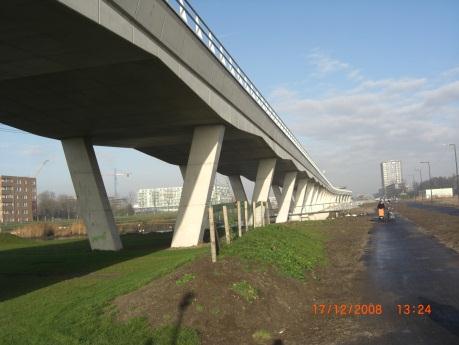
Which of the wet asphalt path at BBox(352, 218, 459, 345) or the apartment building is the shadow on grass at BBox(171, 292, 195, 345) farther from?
the apartment building

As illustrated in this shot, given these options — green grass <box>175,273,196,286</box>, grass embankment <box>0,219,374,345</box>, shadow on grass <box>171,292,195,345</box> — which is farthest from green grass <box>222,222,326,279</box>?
shadow on grass <box>171,292,195,345</box>

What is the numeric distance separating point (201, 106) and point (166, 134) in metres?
6.74

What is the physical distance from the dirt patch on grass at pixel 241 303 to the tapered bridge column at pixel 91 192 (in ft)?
50.7

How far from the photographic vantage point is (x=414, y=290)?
444 inches

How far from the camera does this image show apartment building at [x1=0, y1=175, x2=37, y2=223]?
420ft

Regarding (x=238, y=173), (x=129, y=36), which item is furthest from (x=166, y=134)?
(x=238, y=173)

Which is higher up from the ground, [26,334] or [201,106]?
[201,106]

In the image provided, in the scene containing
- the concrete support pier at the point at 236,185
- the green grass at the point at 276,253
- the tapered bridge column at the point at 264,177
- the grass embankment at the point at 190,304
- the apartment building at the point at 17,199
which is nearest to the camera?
the grass embankment at the point at 190,304

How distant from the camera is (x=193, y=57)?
18344 mm

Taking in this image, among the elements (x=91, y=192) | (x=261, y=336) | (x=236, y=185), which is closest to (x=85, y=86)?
(x=91, y=192)

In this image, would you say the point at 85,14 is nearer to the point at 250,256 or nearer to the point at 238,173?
the point at 250,256

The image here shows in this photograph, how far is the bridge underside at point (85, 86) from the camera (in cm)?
1122
